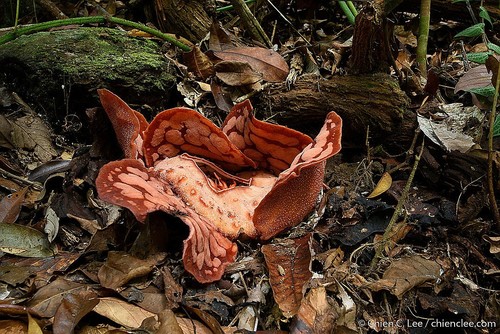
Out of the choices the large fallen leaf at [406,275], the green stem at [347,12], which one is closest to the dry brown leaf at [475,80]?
the large fallen leaf at [406,275]

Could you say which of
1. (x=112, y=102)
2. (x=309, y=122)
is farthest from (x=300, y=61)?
(x=112, y=102)

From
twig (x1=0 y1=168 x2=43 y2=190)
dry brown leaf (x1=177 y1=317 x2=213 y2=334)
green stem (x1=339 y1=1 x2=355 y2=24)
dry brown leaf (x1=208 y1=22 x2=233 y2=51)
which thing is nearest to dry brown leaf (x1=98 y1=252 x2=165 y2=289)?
dry brown leaf (x1=177 y1=317 x2=213 y2=334)

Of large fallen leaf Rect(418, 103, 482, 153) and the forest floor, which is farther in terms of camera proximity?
large fallen leaf Rect(418, 103, 482, 153)

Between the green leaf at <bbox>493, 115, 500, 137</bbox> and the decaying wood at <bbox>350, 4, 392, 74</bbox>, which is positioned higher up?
the decaying wood at <bbox>350, 4, 392, 74</bbox>

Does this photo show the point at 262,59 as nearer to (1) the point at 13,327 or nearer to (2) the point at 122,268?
(2) the point at 122,268

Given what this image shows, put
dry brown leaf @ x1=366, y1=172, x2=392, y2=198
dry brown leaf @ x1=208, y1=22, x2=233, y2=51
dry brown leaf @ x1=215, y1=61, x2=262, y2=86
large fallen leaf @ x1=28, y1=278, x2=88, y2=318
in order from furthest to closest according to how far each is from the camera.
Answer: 1. dry brown leaf @ x1=208, y1=22, x2=233, y2=51
2. dry brown leaf @ x1=215, y1=61, x2=262, y2=86
3. dry brown leaf @ x1=366, y1=172, x2=392, y2=198
4. large fallen leaf @ x1=28, y1=278, x2=88, y2=318

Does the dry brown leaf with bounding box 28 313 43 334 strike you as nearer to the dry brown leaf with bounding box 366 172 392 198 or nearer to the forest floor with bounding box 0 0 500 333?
the forest floor with bounding box 0 0 500 333

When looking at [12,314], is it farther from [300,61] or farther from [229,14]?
[229,14]
